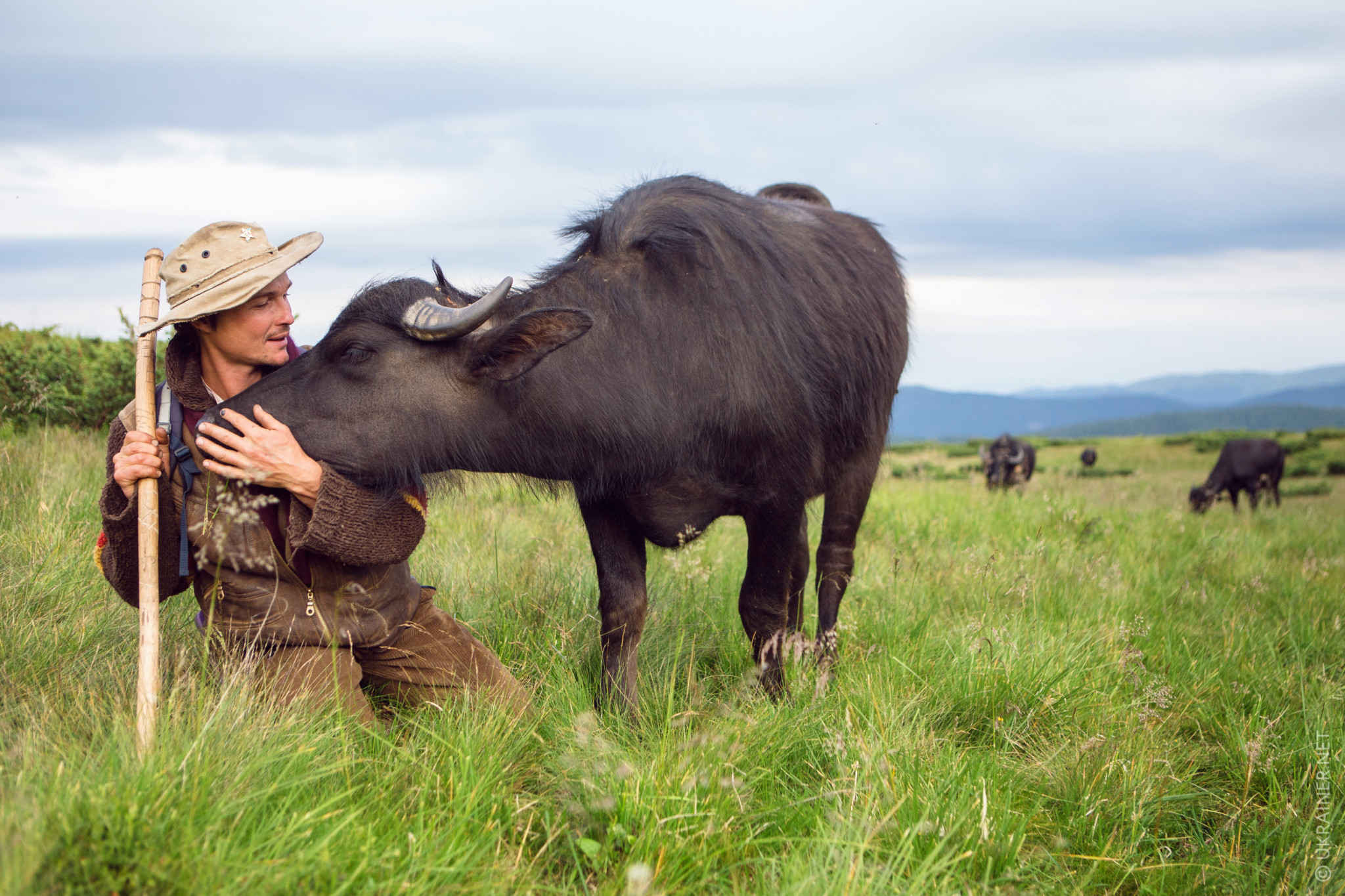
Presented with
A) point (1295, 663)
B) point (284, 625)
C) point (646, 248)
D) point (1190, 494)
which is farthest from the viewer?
point (1190, 494)

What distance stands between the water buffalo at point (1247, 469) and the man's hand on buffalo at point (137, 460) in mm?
19292

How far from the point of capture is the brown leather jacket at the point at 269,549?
2.94m

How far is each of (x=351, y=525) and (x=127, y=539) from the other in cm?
68

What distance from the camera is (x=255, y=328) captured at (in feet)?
10.3

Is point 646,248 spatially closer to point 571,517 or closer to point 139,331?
point 139,331

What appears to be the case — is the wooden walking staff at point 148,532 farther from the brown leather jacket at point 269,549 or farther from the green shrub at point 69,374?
the green shrub at point 69,374

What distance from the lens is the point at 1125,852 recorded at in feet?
8.75

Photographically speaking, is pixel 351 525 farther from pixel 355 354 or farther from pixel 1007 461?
pixel 1007 461

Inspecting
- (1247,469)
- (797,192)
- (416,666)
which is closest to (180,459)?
(416,666)

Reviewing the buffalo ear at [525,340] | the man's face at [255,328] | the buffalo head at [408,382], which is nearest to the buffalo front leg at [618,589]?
the buffalo head at [408,382]

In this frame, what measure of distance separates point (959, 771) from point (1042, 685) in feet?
3.43

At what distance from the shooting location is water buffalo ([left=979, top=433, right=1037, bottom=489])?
612 inches

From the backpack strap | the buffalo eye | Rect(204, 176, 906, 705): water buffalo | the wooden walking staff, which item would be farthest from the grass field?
the buffalo eye

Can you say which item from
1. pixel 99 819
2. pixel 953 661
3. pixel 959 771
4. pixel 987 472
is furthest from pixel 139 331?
pixel 987 472
